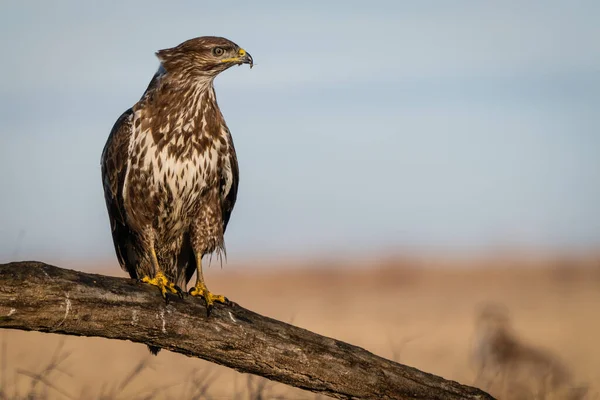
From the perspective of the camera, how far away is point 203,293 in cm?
670

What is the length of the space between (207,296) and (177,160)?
1095mm

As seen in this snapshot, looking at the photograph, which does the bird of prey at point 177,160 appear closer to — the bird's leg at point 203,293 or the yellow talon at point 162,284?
the bird's leg at point 203,293

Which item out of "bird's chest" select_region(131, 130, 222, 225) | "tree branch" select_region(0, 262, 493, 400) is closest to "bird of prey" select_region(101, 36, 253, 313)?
"bird's chest" select_region(131, 130, 222, 225)

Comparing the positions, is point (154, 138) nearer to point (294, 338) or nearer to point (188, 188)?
point (188, 188)

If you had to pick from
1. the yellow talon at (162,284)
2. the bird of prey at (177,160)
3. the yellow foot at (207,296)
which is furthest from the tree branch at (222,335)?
the bird of prey at (177,160)

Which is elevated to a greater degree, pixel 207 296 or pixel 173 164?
pixel 173 164

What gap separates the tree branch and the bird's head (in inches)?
75.7

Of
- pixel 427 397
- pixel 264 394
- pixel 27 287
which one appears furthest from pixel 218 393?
pixel 27 287

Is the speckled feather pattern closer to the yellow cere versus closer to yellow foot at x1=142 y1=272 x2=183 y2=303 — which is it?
the yellow cere

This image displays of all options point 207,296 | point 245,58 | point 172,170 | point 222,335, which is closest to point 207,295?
point 207,296

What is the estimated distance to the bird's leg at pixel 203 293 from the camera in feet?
20.5

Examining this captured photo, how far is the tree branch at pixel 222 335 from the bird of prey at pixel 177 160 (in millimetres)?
1113

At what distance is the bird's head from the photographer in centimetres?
742

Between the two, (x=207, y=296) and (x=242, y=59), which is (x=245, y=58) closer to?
(x=242, y=59)
